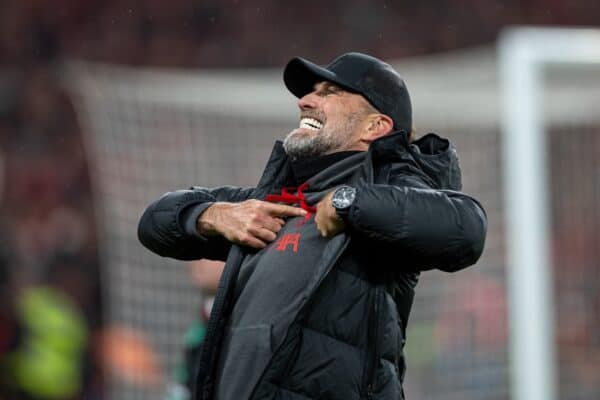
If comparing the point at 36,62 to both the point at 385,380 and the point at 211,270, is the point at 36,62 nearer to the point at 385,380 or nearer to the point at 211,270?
the point at 211,270

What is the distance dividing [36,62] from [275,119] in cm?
435

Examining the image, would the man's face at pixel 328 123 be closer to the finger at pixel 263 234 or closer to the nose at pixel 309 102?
the nose at pixel 309 102

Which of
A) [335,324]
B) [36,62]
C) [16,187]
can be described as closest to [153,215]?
[335,324]

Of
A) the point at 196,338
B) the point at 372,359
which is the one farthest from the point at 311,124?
the point at 196,338

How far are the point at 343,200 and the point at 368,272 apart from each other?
20 cm

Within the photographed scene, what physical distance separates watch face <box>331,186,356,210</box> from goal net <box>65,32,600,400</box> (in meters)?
3.44

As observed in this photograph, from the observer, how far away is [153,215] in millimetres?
2668

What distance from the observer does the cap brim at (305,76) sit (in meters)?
2.56

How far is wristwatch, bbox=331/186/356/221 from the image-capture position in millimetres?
2352

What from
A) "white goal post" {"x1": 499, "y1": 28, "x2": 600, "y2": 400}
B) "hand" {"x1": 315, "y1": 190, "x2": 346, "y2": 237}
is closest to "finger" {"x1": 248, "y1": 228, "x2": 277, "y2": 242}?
"hand" {"x1": 315, "y1": 190, "x2": 346, "y2": 237}

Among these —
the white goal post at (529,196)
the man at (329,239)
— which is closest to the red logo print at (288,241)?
the man at (329,239)

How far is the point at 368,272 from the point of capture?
8.20 feet

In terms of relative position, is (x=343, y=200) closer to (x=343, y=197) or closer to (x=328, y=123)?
(x=343, y=197)

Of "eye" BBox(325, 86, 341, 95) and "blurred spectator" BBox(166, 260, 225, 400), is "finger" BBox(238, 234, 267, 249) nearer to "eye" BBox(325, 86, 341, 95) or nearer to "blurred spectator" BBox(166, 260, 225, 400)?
"eye" BBox(325, 86, 341, 95)
